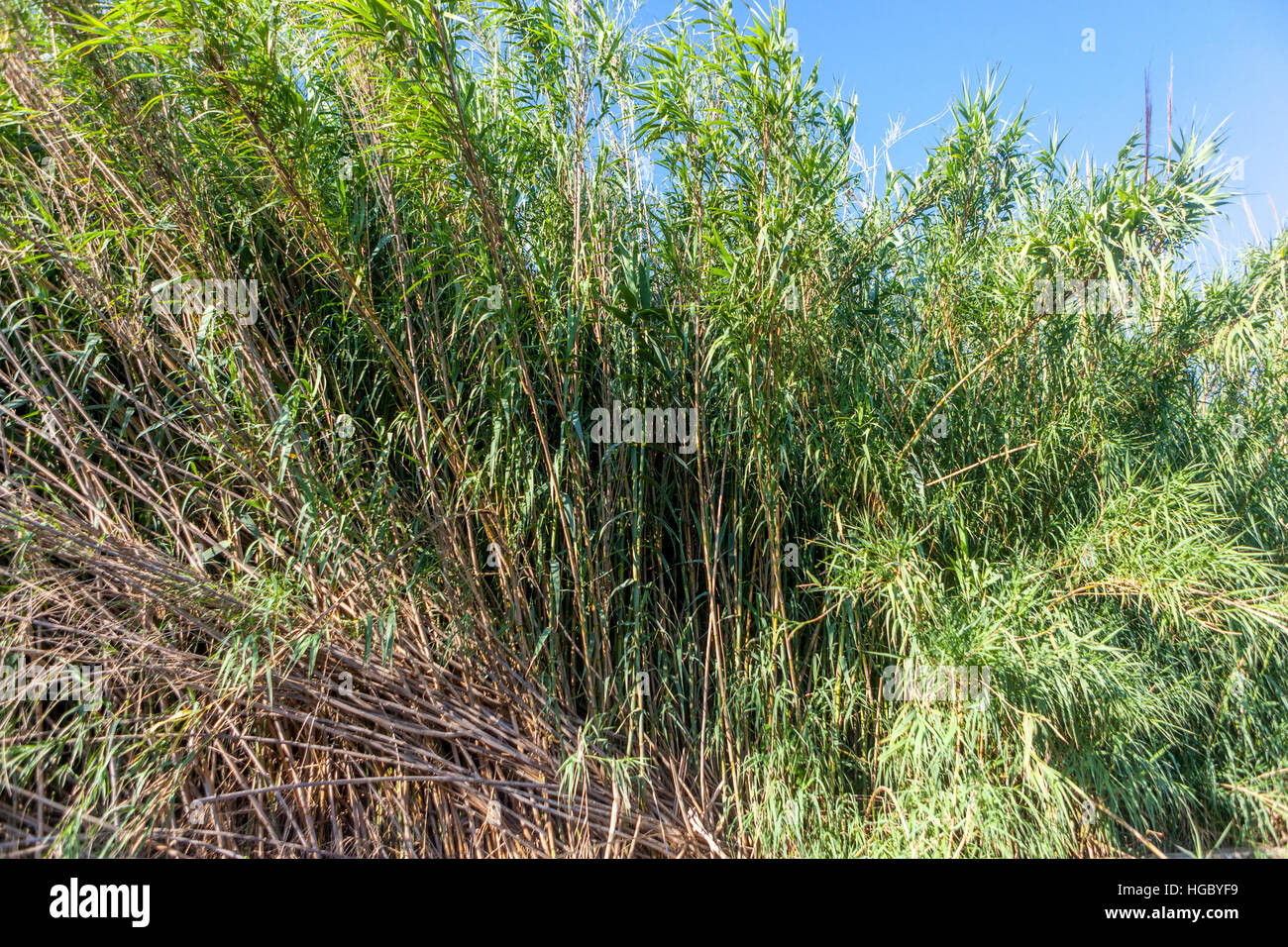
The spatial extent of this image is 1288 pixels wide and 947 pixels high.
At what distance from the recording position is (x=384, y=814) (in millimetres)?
2400

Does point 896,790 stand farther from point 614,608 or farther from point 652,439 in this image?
point 652,439

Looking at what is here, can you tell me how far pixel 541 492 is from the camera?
2.58 metres

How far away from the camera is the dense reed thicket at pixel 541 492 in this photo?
7.49 feet

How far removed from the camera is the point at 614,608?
105 inches

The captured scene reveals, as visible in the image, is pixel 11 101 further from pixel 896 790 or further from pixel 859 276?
pixel 896 790

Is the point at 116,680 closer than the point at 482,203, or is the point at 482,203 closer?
the point at 482,203

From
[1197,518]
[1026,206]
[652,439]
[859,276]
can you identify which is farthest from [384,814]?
[1026,206]

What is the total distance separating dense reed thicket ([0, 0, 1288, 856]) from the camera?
2.28m

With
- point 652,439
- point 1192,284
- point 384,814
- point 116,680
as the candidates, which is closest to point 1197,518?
point 1192,284

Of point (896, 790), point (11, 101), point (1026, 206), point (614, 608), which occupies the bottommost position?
point (896, 790)
